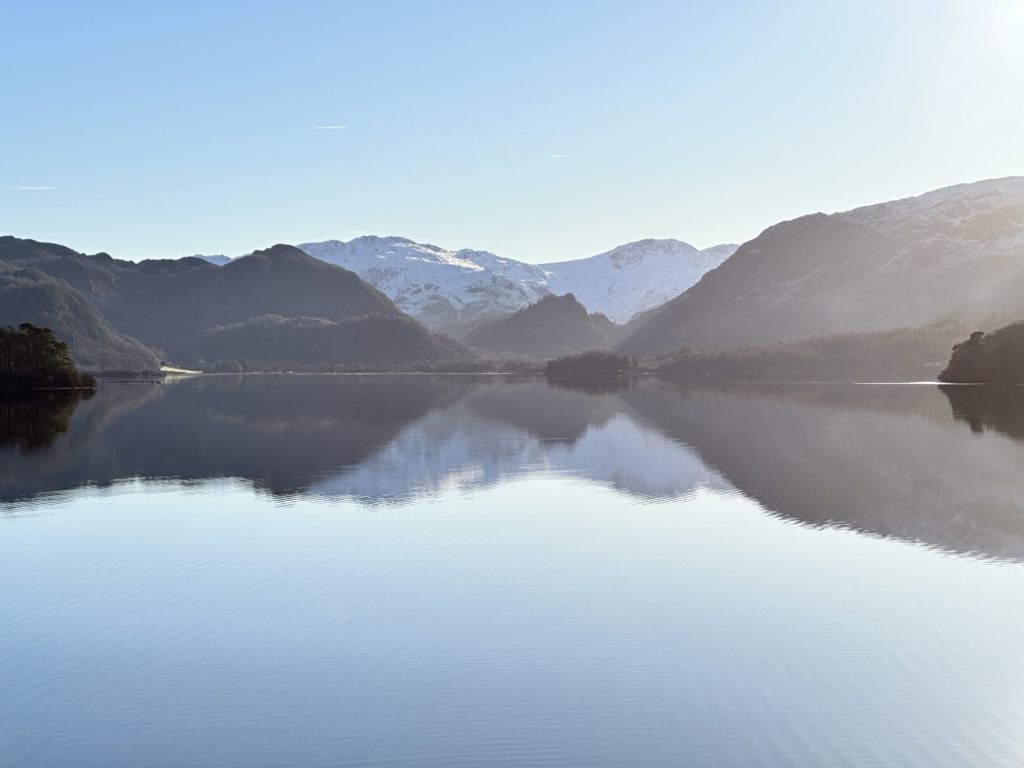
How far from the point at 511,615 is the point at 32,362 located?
500ft

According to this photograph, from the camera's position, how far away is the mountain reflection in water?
125 ft

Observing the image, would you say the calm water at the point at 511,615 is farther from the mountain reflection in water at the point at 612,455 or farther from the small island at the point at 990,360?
the small island at the point at 990,360

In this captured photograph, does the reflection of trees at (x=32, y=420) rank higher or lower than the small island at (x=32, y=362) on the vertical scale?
lower

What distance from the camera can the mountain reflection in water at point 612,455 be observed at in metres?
38.2

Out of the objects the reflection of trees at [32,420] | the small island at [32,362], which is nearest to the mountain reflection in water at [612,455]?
the reflection of trees at [32,420]

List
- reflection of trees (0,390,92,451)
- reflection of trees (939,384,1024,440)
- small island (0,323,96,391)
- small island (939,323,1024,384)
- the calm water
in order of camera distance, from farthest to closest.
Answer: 1. small island (939,323,1024,384)
2. small island (0,323,96,391)
3. reflection of trees (939,384,1024,440)
4. reflection of trees (0,390,92,451)
5. the calm water

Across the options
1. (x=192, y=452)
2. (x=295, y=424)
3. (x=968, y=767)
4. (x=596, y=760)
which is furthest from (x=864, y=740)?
(x=295, y=424)

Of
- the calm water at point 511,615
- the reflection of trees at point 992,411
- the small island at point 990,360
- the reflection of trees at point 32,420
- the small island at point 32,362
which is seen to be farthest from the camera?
the small island at point 990,360

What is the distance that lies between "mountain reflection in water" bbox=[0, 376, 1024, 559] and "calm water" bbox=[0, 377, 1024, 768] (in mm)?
446

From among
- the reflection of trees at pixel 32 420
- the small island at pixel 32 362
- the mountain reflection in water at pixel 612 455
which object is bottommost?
the mountain reflection in water at pixel 612 455

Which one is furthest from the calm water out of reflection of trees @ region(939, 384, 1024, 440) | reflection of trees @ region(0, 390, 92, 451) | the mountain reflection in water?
reflection of trees @ region(939, 384, 1024, 440)

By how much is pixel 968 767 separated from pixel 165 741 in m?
12.3

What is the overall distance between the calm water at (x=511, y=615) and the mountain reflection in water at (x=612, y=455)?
45 centimetres

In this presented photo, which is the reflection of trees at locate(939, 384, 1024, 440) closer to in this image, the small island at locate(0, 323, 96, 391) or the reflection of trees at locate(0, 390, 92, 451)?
the reflection of trees at locate(0, 390, 92, 451)
